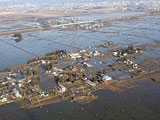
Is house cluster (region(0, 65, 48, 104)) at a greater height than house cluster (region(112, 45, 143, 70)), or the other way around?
house cluster (region(112, 45, 143, 70))

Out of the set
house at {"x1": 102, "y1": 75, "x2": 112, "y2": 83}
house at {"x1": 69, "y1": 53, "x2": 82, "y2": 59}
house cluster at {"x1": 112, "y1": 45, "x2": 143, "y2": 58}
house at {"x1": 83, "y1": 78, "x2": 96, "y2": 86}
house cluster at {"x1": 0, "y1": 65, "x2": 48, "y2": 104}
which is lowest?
house cluster at {"x1": 0, "y1": 65, "x2": 48, "y2": 104}

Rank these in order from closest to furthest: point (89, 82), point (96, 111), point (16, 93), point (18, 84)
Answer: point (96, 111) < point (16, 93) < point (89, 82) < point (18, 84)

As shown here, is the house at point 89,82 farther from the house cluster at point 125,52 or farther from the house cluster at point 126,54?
the house cluster at point 125,52

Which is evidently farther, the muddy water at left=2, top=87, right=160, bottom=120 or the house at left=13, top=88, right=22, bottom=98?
the house at left=13, top=88, right=22, bottom=98

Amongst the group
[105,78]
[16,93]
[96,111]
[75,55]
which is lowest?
[96,111]

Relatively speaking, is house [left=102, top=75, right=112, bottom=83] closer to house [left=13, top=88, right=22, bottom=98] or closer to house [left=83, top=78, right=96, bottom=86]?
house [left=83, top=78, right=96, bottom=86]

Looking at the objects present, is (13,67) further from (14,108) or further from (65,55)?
(14,108)

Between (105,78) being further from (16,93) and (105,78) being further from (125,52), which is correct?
(125,52)

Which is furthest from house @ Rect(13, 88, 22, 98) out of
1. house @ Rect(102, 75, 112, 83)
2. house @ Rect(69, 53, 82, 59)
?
house @ Rect(69, 53, 82, 59)

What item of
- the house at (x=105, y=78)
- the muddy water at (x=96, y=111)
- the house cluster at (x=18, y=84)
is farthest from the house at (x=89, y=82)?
the house cluster at (x=18, y=84)

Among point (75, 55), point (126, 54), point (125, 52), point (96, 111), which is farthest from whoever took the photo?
point (125, 52)

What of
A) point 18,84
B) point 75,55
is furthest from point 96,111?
point 75,55
